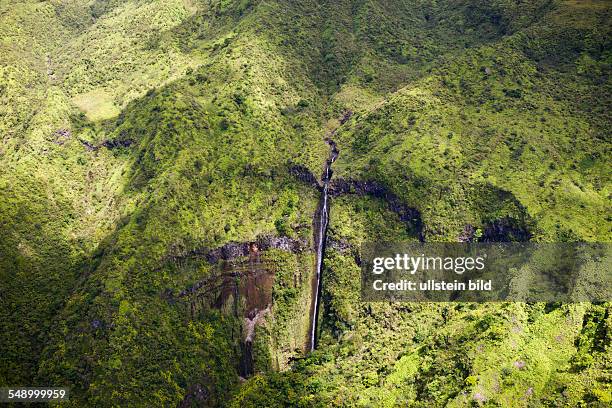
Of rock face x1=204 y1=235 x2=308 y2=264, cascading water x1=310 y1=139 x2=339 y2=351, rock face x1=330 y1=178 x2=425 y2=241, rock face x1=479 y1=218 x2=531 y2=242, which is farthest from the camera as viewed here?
rock face x1=330 y1=178 x2=425 y2=241

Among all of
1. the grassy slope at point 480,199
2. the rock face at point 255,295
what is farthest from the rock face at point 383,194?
the rock face at point 255,295

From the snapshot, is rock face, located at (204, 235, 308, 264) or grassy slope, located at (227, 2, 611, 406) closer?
grassy slope, located at (227, 2, 611, 406)

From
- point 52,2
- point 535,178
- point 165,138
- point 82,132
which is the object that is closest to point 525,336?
point 535,178

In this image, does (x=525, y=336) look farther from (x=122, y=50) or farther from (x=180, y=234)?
(x=122, y=50)

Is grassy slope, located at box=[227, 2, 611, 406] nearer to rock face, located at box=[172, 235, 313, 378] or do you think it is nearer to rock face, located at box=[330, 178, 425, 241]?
rock face, located at box=[330, 178, 425, 241]

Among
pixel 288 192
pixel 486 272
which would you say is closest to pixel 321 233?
pixel 288 192

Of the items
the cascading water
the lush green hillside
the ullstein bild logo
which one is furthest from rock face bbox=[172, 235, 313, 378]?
the ullstein bild logo
